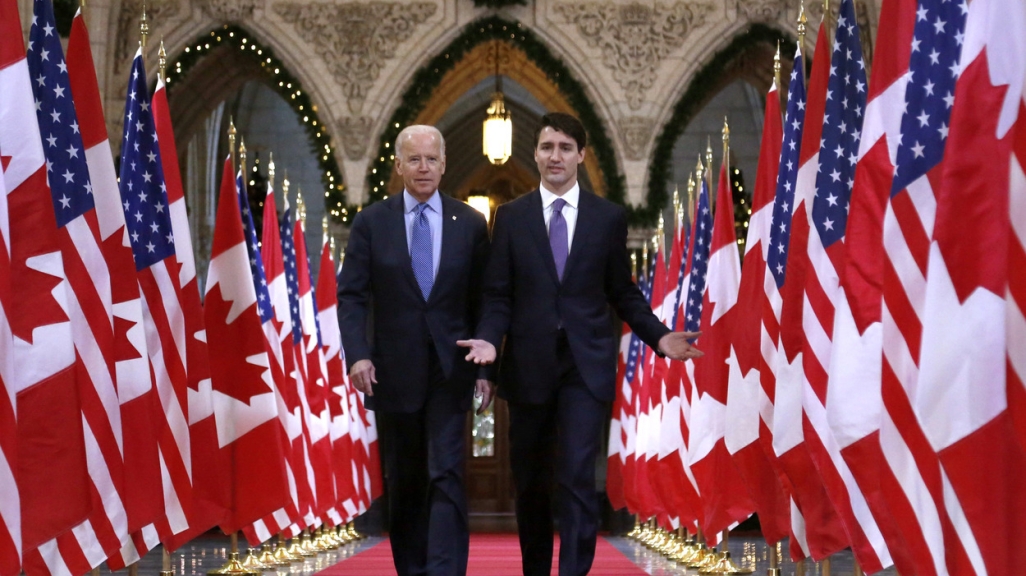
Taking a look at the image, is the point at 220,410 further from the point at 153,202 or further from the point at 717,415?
the point at 717,415

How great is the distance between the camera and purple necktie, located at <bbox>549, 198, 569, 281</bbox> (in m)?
5.54

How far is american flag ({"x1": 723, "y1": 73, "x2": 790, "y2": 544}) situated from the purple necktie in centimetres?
220

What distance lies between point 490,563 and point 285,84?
847 cm

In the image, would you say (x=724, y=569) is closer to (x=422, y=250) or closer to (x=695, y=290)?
(x=695, y=290)

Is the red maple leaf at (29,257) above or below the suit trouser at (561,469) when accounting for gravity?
above

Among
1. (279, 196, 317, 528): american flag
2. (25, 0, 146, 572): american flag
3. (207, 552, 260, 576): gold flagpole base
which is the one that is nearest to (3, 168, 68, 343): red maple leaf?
(25, 0, 146, 572): american flag

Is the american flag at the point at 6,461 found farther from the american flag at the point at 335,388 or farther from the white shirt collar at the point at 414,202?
the american flag at the point at 335,388

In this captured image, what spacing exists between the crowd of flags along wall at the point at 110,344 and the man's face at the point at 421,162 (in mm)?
1299

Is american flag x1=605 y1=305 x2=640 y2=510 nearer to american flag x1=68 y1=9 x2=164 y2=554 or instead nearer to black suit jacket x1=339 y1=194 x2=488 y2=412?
american flag x1=68 y1=9 x2=164 y2=554

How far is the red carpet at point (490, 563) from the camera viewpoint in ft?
29.8

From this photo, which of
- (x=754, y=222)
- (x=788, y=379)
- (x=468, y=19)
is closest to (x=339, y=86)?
(x=468, y=19)

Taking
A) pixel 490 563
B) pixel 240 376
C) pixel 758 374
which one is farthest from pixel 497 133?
pixel 758 374

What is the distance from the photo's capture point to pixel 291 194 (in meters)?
26.2

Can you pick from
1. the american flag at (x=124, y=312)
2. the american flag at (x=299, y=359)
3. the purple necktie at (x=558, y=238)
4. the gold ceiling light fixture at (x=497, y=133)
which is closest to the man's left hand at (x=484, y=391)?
the purple necktie at (x=558, y=238)
